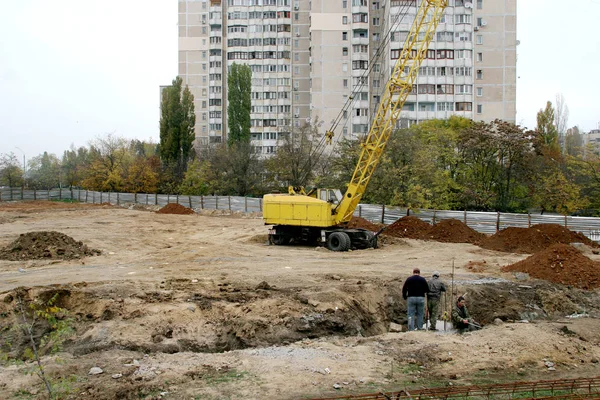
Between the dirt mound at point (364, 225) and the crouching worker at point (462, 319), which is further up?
the dirt mound at point (364, 225)

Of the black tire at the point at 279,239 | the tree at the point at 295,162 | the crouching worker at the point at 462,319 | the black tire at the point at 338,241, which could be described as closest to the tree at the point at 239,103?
the tree at the point at 295,162

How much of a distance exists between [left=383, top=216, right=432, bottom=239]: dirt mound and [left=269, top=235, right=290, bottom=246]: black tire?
5971 mm

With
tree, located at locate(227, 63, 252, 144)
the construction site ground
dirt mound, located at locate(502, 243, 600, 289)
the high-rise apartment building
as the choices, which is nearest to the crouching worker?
the construction site ground

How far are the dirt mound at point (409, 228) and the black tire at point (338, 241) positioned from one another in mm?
5197

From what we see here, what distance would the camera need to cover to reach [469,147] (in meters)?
37.7

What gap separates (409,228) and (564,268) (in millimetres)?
12173

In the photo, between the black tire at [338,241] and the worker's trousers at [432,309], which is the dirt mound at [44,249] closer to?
the black tire at [338,241]

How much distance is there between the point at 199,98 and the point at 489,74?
41306 mm

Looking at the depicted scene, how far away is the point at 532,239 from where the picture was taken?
25141 millimetres

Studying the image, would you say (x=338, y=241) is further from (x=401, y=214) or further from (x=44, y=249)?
(x=44, y=249)

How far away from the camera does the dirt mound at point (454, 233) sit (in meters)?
27.9

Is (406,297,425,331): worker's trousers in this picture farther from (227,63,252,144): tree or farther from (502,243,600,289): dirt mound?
(227,63,252,144): tree

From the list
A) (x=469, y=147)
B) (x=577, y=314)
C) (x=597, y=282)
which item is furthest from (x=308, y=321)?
(x=469, y=147)

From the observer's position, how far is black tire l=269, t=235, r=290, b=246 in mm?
26641
